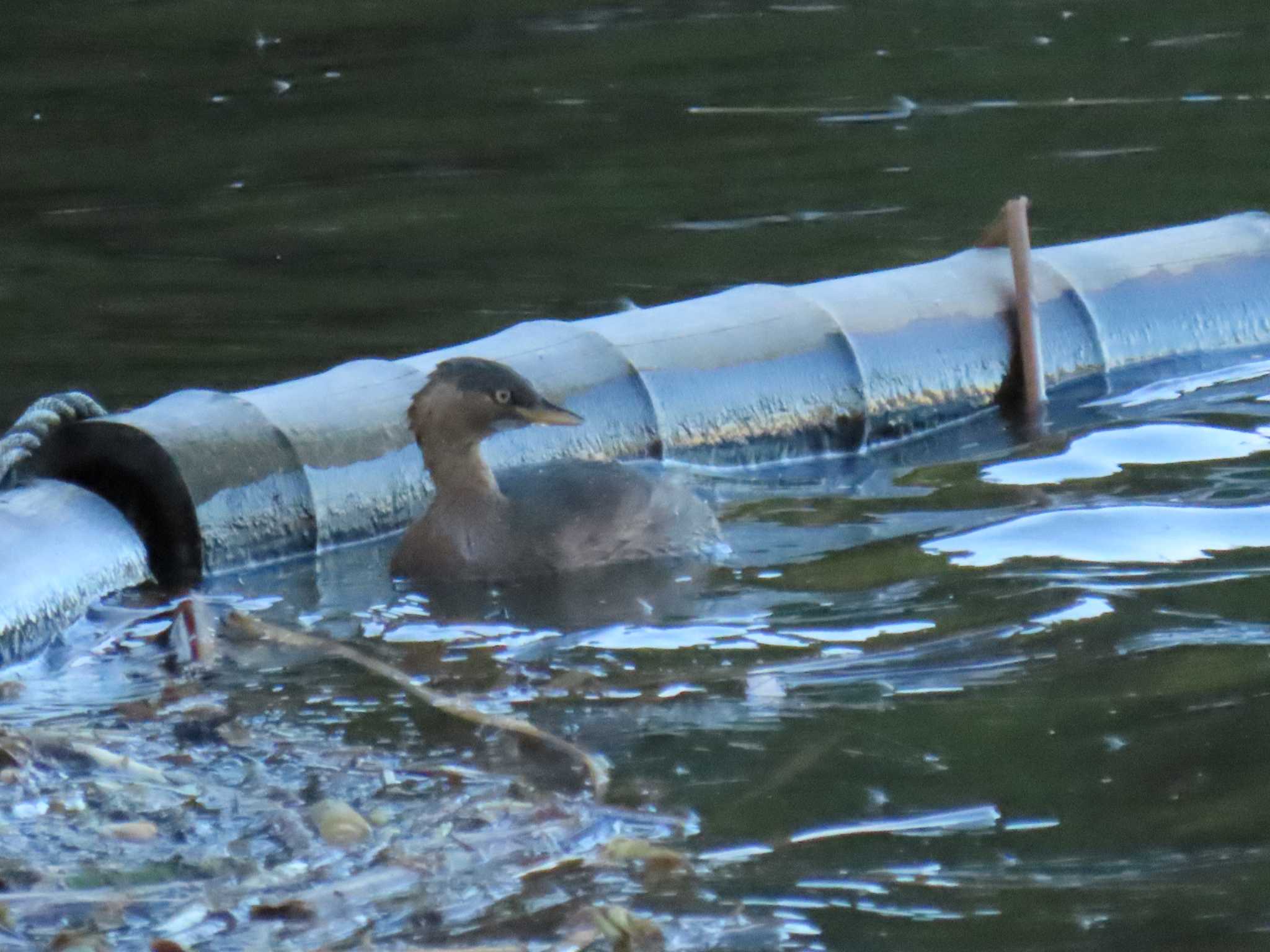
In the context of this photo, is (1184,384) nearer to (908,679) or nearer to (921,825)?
(908,679)

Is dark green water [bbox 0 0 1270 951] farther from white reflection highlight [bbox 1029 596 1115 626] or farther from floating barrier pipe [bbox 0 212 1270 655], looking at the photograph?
floating barrier pipe [bbox 0 212 1270 655]

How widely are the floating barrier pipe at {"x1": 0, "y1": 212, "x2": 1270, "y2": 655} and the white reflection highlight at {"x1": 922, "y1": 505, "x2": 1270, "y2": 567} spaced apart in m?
1.47

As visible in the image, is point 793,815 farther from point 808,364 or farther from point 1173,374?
point 1173,374

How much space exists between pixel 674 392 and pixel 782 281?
8.40 ft

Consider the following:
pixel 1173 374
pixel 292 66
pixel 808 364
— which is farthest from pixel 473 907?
pixel 292 66

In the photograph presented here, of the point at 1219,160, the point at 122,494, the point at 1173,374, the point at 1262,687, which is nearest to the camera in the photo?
the point at 1262,687

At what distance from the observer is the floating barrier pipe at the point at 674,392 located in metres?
7.57

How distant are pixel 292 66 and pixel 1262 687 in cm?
1232

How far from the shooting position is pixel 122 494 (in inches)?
300

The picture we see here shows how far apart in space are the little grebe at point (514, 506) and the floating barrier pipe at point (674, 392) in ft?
1.47

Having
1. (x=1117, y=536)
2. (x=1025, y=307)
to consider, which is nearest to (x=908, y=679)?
(x=1117, y=536)

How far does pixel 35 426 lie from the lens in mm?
7609

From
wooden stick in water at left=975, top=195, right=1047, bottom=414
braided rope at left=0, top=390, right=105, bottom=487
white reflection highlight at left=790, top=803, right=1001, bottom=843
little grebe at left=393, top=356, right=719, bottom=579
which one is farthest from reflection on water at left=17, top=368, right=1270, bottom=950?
braided rope at left=0, top=390, right=105, bottom=487

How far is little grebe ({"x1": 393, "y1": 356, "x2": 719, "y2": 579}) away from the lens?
7.45 metres
